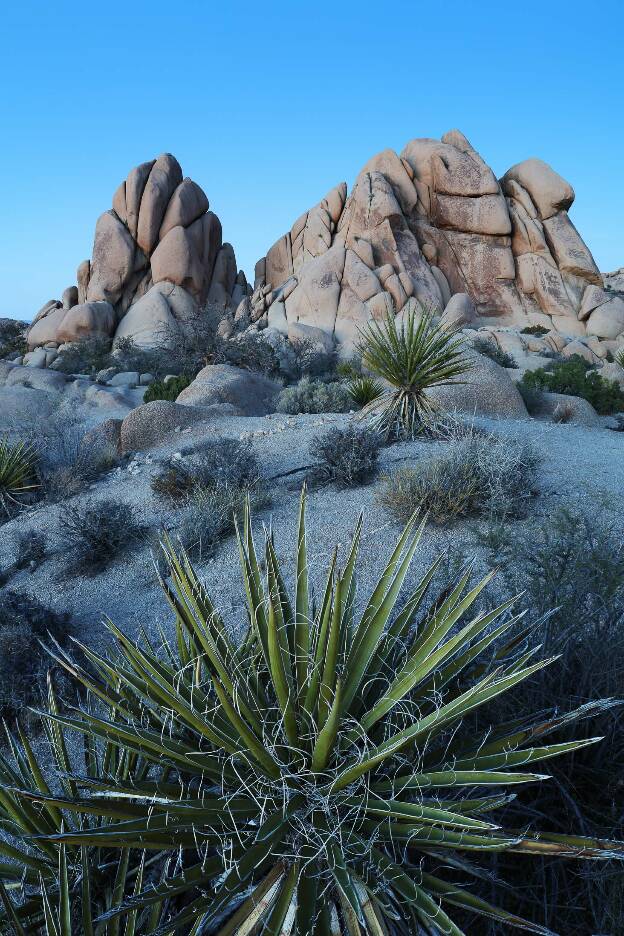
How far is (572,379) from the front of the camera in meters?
15.1

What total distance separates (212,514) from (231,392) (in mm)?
7672

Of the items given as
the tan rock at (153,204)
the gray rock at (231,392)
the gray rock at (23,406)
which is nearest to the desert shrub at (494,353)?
the gray rock at (231,392)

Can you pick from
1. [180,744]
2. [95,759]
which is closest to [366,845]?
[180,744]

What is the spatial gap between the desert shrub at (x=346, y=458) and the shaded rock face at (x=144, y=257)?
2678 cm

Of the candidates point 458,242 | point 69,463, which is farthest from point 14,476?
point 458,242

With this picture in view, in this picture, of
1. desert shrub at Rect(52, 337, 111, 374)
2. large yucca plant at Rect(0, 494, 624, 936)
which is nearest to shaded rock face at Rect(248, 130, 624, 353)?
desert shrub at Rect(52, 337, 111, 374)

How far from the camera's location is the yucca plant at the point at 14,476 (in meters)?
9.02

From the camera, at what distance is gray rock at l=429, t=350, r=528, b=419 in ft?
36.8

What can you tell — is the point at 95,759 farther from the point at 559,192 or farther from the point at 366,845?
the point at 559,192

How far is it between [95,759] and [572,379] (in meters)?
14.7

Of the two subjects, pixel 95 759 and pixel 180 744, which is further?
pixel 95 759

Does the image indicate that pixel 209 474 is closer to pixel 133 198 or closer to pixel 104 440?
pixel 104 440

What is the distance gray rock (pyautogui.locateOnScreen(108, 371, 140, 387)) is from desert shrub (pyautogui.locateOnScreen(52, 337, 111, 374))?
3.50 metres

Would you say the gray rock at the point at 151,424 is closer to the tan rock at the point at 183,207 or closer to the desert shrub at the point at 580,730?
the desert shrub at the point at 580,730
